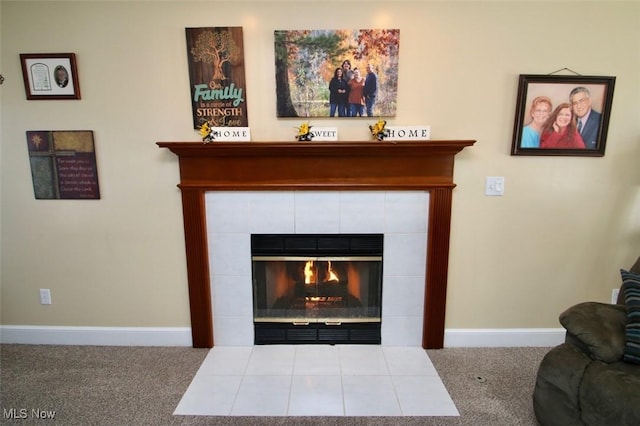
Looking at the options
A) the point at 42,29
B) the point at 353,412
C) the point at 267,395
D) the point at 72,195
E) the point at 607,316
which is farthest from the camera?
the point at 72,195

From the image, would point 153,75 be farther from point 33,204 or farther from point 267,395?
point 267,395

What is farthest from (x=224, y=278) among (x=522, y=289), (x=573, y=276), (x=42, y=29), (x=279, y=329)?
(x=573, y=276)

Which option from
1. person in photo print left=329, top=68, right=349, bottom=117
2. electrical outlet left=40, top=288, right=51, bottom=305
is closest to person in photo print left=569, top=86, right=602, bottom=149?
person in photo print left=329, top=68, right=349, bottom=117

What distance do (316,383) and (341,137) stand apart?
4.93ft

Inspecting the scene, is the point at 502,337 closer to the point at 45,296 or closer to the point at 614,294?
the point at 614,294

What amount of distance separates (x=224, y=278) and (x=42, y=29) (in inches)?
74.7

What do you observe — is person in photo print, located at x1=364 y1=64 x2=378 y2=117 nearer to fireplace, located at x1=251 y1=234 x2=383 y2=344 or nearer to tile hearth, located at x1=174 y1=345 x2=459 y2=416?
fireplace, located at x1=251 y1=234 x2=383 y2=344

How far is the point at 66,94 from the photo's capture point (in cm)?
197

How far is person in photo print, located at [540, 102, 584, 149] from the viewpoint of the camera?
75.7 inches

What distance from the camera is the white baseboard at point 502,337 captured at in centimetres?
220

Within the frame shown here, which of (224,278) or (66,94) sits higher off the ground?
(66,94)

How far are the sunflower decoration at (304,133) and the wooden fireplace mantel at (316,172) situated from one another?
0.06m

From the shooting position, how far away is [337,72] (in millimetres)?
1919

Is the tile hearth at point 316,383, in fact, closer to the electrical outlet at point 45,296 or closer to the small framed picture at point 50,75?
the electrical outlet at point 45,296
